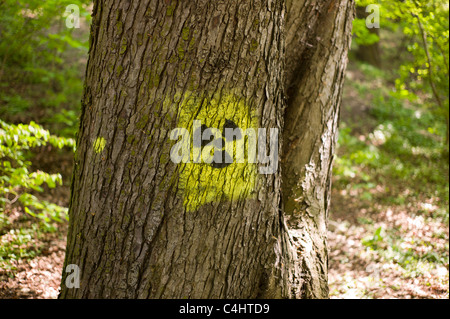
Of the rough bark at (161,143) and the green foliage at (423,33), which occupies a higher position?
the green foliage at (423,33)

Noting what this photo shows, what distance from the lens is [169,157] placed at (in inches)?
70.8

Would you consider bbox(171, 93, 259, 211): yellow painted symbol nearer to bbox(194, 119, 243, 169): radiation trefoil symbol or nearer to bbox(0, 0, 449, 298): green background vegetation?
bbox(194, 119, 243, 169): radiation trefoil symbol

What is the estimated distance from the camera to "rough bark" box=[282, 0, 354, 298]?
2.52 m

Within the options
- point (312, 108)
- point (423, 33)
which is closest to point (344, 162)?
point (423, 33)

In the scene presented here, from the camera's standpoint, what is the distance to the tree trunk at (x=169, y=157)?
1.76 m

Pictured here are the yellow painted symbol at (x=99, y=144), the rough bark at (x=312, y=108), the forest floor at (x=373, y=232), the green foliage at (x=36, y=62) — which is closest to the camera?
the yellow painted symbol at (x=99, y=144)

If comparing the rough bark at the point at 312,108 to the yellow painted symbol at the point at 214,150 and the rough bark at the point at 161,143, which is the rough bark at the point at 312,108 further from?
the yellow painted symbol at the point at 214,150

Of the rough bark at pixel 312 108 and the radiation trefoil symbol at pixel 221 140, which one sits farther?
the rough bark at pixel 312 108

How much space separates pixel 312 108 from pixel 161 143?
1.30 meters

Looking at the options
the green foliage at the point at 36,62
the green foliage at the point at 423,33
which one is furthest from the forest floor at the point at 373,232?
the green foliage at the point at 423,33

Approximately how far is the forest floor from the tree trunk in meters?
1.93

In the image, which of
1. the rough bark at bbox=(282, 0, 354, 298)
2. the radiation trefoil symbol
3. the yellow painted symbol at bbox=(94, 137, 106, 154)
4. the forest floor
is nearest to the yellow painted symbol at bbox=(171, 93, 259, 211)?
the radiation trefoil symbol

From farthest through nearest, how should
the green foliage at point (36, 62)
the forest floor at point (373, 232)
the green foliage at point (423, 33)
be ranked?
the green foliage at point (423, 33) < the green foliage at point (36, 62) < the forest floor at point (373, 232)

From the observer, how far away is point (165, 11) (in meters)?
1.73
